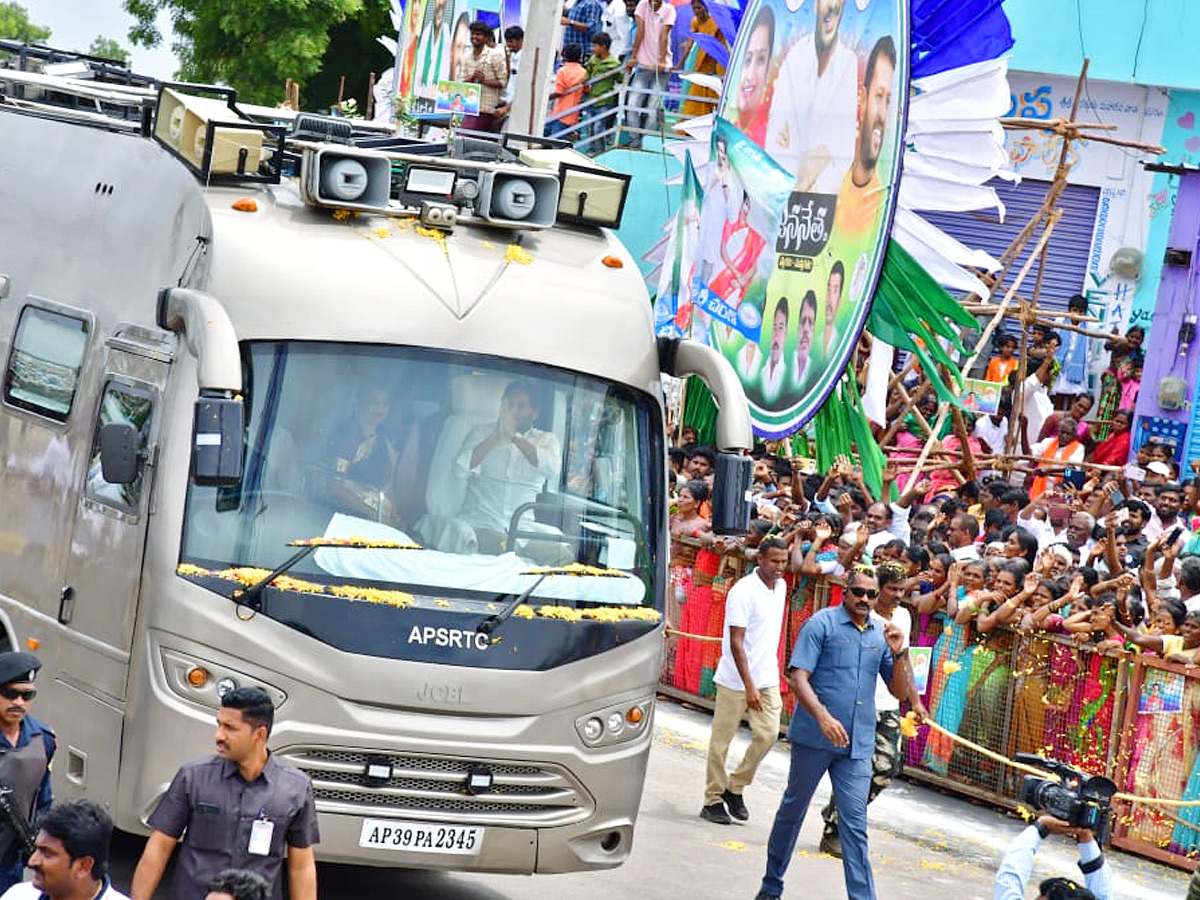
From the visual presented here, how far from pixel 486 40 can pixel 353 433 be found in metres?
16.8

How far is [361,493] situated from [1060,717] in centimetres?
617

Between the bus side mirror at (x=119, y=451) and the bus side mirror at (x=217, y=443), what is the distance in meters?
0.58

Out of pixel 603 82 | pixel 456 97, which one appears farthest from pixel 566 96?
pixel 456 97

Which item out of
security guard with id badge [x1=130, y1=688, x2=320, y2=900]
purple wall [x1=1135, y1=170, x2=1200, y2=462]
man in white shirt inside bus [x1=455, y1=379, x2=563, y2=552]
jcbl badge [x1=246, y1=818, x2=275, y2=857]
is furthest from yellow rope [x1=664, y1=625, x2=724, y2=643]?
jcbl badge [x1=246, y1=818, x2=275, y2=857]

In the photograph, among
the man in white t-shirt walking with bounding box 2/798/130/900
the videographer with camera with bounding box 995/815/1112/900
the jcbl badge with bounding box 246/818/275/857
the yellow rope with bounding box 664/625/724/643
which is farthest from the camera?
the yellow rope with bounding box 664/625/724/643

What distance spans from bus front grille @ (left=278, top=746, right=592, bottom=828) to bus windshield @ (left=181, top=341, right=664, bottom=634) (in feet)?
1.96

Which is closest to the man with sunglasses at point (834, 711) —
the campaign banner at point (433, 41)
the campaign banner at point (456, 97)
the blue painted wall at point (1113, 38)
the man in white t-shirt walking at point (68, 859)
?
the man in white t-shirt walking at point (68, 859)

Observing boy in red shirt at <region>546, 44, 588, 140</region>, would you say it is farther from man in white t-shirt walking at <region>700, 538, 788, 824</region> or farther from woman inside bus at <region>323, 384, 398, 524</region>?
woman inside bus at <region>323, 384, 398, 524</region>

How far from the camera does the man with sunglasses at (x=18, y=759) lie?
736 centimetres

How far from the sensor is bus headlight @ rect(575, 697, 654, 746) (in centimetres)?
930

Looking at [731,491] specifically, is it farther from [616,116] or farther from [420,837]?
[616,116]

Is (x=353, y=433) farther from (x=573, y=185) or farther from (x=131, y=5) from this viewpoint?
(x=131, y=5)

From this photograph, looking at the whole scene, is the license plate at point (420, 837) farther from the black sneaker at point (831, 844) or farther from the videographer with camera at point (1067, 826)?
the black sneaker at point (831, 844)

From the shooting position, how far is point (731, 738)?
508 inches
